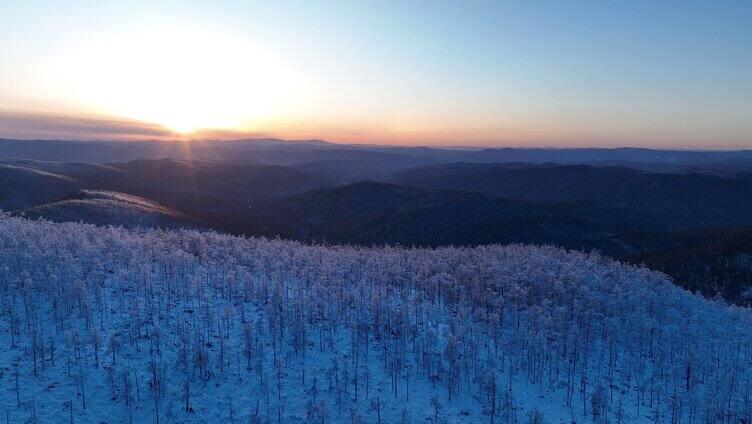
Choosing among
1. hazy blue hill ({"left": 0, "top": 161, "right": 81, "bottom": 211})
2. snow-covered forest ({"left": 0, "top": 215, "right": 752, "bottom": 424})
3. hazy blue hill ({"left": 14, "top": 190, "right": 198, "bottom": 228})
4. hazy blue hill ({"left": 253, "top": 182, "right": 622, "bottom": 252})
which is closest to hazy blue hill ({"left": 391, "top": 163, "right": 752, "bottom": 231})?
hazy blue hill ({"left": 253, "top": 182, "right": 622, "bottom": 252})

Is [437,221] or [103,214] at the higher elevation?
[103,214]

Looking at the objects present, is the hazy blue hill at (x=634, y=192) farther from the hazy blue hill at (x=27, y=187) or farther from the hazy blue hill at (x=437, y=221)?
the hazy blue hill at (x=27, y=187)

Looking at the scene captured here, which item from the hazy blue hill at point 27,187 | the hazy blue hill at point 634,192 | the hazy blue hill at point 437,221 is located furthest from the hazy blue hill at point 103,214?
the hazy blue hill at point 634,192

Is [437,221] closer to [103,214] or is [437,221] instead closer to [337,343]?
[103,214]

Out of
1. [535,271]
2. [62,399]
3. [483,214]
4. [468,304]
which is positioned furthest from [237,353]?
[483,214]

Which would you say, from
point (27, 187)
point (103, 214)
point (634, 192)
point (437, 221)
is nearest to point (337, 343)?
point (103, 214)

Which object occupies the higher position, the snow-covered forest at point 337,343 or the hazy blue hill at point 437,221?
the snow-covered forest at point 337,343

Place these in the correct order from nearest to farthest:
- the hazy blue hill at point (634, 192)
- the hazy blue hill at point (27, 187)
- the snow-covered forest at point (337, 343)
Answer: the snow-covered forest at point (337, 343) < the hazy blue hill at point (27, 187) < the hazy blue hill at point (634, 192)

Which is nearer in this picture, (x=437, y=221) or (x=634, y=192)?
(x=437, y=221)
